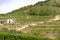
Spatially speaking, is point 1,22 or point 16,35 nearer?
point 16,35

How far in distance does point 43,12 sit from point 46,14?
1305mm

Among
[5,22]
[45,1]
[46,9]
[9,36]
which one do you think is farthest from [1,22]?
[45,1]

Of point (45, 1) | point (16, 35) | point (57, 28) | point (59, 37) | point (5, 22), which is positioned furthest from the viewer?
point (45, 1)

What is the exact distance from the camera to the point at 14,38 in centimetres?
3409

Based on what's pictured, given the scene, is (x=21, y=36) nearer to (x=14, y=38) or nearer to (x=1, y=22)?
(x=14, y=38)

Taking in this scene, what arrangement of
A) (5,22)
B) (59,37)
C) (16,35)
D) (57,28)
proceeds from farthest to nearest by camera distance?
1. (5,22)
2. (57,28)
3. (59,37)
4. (16,35)

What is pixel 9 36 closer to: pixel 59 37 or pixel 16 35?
pixel 16 35

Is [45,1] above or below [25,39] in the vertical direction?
above

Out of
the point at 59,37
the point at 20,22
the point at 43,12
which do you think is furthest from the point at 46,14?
the point at 59,37

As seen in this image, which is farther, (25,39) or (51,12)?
(51,12)

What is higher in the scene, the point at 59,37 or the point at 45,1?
the point at 45,1

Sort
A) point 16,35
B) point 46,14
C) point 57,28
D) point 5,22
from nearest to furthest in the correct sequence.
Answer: point 16,35, point 57,28, point 5,22, point 46,14

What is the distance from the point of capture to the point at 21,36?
34.1 metres

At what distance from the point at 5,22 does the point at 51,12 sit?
23089 millimetres
